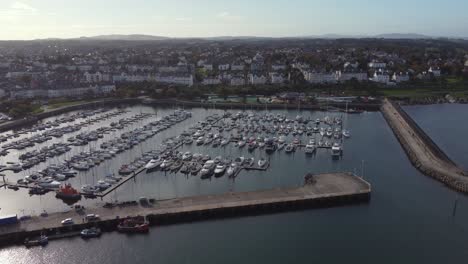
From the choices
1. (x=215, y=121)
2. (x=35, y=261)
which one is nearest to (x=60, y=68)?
(x=215, y=121)

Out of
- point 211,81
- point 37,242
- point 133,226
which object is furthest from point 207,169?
point 211,81

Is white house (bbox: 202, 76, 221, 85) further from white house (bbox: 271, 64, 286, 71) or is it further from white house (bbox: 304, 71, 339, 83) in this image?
white house (bbox: 304, 71, 339, 83)

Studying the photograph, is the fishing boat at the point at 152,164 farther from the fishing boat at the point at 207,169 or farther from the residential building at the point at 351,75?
the residential building at the point at 351,75

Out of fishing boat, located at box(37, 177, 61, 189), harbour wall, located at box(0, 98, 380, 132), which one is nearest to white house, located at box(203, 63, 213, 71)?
harbour wall, located at box(0, 98, 380, 132)

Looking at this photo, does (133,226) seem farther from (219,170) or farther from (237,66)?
(237,66)

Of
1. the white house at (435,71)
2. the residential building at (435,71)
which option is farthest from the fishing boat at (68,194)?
the white house at (435,71)

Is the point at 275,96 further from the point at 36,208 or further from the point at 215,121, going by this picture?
the point at 36,208

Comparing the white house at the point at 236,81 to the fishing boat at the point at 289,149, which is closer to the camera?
the fishing boat at the point at 289,149
